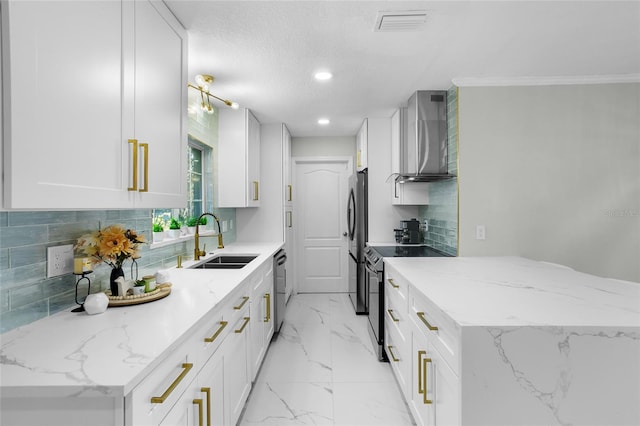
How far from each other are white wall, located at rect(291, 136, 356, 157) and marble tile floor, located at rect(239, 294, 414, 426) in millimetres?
2408

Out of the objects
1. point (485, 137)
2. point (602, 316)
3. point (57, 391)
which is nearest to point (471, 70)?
point (485, 137)

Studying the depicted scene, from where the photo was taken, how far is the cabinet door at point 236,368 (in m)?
1.61

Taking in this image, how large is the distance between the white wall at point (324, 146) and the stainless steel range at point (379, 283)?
2020mm

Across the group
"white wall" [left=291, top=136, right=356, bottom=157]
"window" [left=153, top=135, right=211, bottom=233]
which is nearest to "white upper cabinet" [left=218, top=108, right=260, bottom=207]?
"window" [left=153, top=135, right=211, bottom=233]

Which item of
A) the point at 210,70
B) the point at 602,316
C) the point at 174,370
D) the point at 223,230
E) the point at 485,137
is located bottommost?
the point at 174,370

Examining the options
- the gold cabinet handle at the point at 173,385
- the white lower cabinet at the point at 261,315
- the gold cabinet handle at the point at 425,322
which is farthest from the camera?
the white lower cabinet at the point at 261,315

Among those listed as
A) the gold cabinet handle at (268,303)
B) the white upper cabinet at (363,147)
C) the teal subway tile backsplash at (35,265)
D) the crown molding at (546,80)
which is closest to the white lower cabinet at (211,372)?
the gold cabinet handle at (268,303)

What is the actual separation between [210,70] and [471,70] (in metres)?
1.97

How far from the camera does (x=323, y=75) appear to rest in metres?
2.45

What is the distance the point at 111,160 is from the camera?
1.15m

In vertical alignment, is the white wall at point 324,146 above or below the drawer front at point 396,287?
above

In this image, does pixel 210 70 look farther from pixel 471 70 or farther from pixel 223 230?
pixel 471 70

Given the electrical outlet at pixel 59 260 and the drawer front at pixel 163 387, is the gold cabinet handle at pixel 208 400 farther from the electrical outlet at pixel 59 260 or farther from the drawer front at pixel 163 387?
the electrical outlet at pixel 59 260

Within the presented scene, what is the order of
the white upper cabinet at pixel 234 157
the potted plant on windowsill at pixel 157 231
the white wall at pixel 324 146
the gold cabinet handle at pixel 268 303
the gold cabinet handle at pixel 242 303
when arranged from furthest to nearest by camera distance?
the white wall at pixel 324 146 < the white upper cabinet at pixel 234 157 < the gold cabinet handle at pixel 268 303 < the potted plant on windowsill at pixel 157 231 < the gold cabinet handle at pixel 242 303
